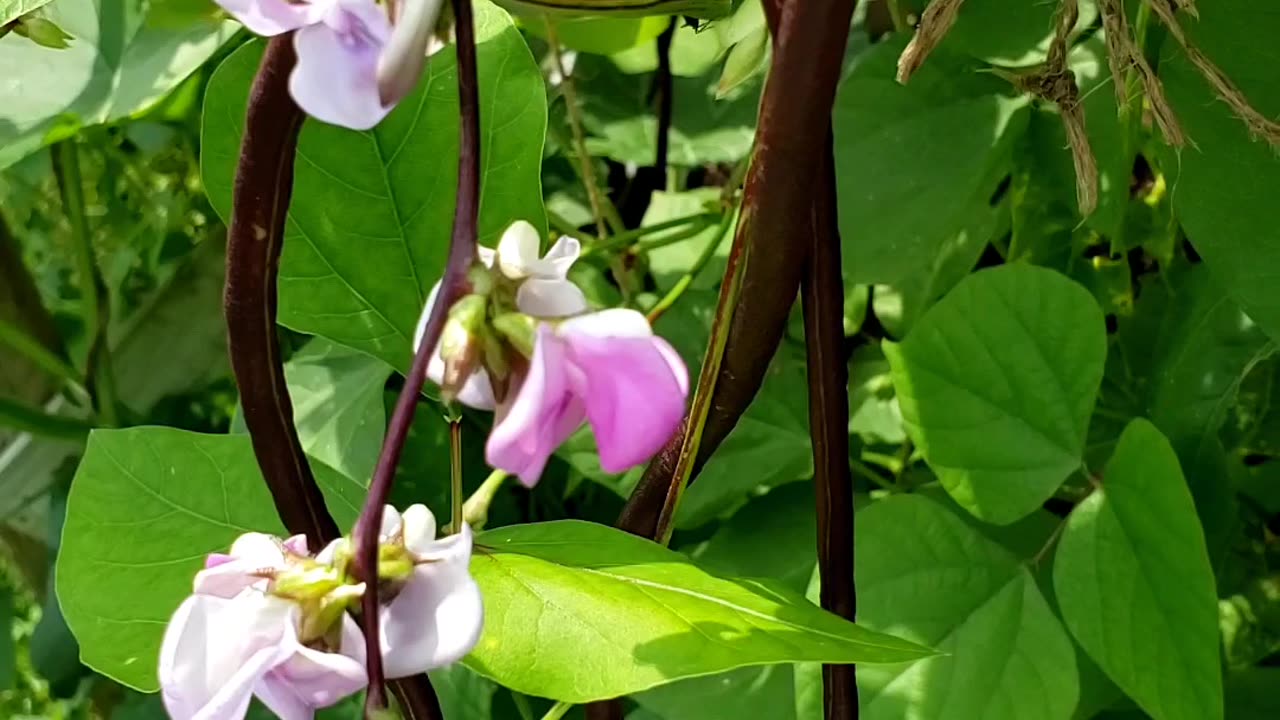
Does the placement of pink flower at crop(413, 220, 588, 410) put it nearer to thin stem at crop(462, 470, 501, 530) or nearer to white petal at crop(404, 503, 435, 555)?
white petal at crop(404, 503, 435, 555)

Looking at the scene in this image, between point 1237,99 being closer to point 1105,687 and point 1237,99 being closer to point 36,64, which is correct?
point 1105,687

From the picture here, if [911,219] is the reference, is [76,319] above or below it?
below

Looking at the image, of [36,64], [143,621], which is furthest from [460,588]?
[36,64]

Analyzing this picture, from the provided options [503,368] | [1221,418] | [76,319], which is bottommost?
[76,319]

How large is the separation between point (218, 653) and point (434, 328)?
0.06 meters

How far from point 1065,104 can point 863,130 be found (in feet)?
0.60

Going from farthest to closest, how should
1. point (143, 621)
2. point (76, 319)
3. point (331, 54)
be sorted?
1. point (76, 319)
2. point (143, 621)
3. point (331, 54)

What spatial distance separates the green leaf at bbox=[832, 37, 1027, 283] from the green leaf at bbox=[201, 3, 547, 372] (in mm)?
188

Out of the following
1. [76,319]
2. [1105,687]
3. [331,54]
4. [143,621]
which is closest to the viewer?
[331,54]

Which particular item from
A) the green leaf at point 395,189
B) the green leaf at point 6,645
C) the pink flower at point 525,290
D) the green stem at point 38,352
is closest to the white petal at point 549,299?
the pink flower at point 525,290

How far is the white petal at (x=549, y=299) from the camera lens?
0.64 feet

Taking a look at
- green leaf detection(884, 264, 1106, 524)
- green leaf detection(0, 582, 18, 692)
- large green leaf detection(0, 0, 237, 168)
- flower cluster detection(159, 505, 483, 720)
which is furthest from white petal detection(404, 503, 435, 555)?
green leaf detection(0, 582, 18, 692)

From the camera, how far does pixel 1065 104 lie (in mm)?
317

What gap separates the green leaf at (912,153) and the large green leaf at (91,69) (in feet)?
0.86
